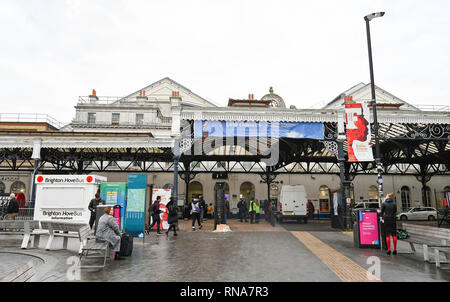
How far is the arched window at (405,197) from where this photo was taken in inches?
1261

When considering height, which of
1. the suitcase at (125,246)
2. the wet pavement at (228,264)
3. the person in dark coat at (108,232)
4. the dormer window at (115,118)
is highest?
the dormer window at (115,118)

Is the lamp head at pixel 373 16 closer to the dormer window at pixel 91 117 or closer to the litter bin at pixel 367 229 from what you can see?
the litter bin at pixel 367 229

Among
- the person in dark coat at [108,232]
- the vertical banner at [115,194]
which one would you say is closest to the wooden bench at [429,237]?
the person in dark coat at [108,232]

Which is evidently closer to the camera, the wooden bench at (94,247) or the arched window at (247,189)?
the wooden bench at (94,247)

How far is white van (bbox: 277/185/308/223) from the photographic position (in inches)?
811

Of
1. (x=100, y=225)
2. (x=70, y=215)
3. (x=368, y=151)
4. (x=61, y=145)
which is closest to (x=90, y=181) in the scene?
(x=70, y=215)

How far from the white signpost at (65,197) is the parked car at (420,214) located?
1080 inches

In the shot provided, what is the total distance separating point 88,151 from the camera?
24594 millimetres

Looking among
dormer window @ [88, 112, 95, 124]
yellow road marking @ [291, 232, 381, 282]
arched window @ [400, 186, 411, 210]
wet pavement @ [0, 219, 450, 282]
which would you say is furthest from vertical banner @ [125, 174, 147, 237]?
arched window @ [400, 186, 411, 210]

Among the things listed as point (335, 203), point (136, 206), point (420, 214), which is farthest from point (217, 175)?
point (420, 214)

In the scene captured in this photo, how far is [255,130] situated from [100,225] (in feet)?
33.8

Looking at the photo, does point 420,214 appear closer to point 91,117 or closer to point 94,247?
point 94,247
